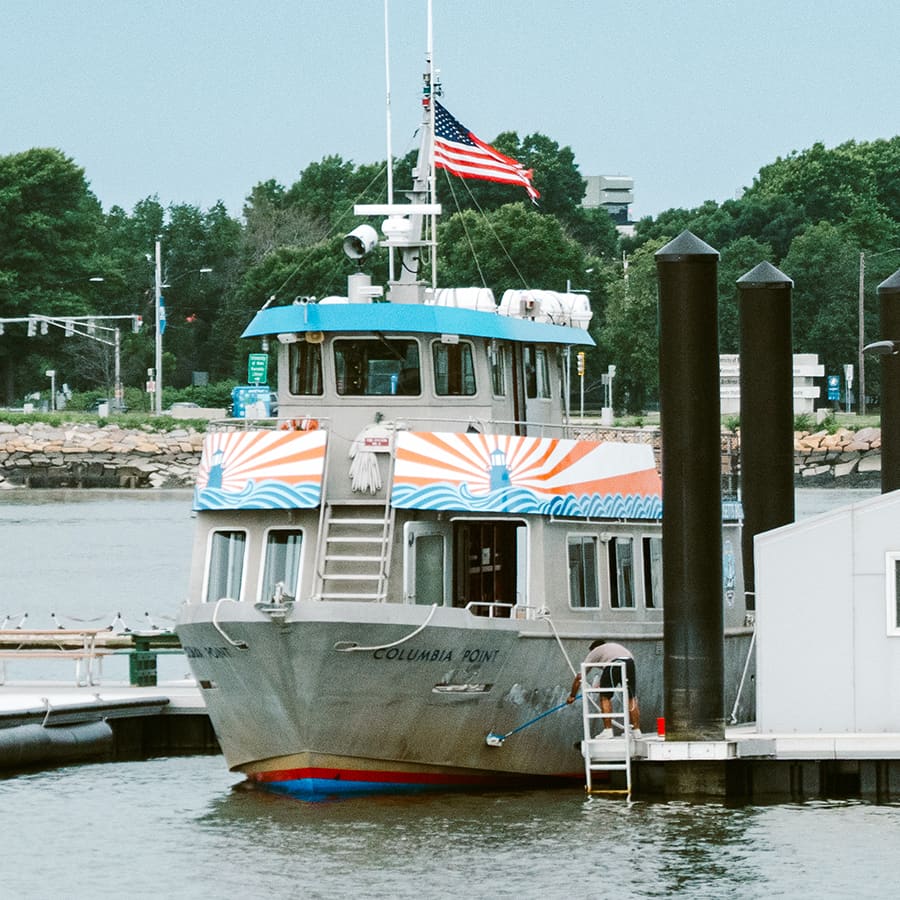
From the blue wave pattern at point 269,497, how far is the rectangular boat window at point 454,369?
10.1 ft

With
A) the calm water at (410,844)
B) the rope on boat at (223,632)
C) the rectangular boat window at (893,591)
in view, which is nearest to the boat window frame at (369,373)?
the rope on boat at (223,632)

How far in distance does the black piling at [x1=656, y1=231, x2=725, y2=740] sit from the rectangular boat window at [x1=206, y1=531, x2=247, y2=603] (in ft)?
18.2

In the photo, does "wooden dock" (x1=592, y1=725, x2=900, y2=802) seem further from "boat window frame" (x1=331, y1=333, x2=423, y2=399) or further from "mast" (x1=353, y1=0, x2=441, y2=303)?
"mast" (x1=353, y1=0, x2=441, y2=303)

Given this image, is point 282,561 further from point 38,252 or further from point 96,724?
point 38,252

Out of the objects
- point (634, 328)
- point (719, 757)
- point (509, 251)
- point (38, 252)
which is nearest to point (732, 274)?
point (634, 328)

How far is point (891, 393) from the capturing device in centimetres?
3738

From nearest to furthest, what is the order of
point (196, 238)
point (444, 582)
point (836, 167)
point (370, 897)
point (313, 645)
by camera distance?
point (370, 897) < point (313, 645) < point (444, 582) < point (196, 238) < point (836, 167)

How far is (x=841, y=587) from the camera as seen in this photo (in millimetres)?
27516

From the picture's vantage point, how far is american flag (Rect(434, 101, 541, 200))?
33.6m

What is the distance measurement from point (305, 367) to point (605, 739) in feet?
22.2

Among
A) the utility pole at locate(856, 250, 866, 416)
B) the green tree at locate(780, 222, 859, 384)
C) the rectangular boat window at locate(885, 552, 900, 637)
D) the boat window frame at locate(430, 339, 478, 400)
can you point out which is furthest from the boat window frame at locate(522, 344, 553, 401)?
the green tree at locate(780, 222, 859, 384)

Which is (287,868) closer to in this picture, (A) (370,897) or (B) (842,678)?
(A) (370,897)

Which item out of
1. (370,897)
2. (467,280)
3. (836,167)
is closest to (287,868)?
(370,897)

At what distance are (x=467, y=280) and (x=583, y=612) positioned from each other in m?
89.0
